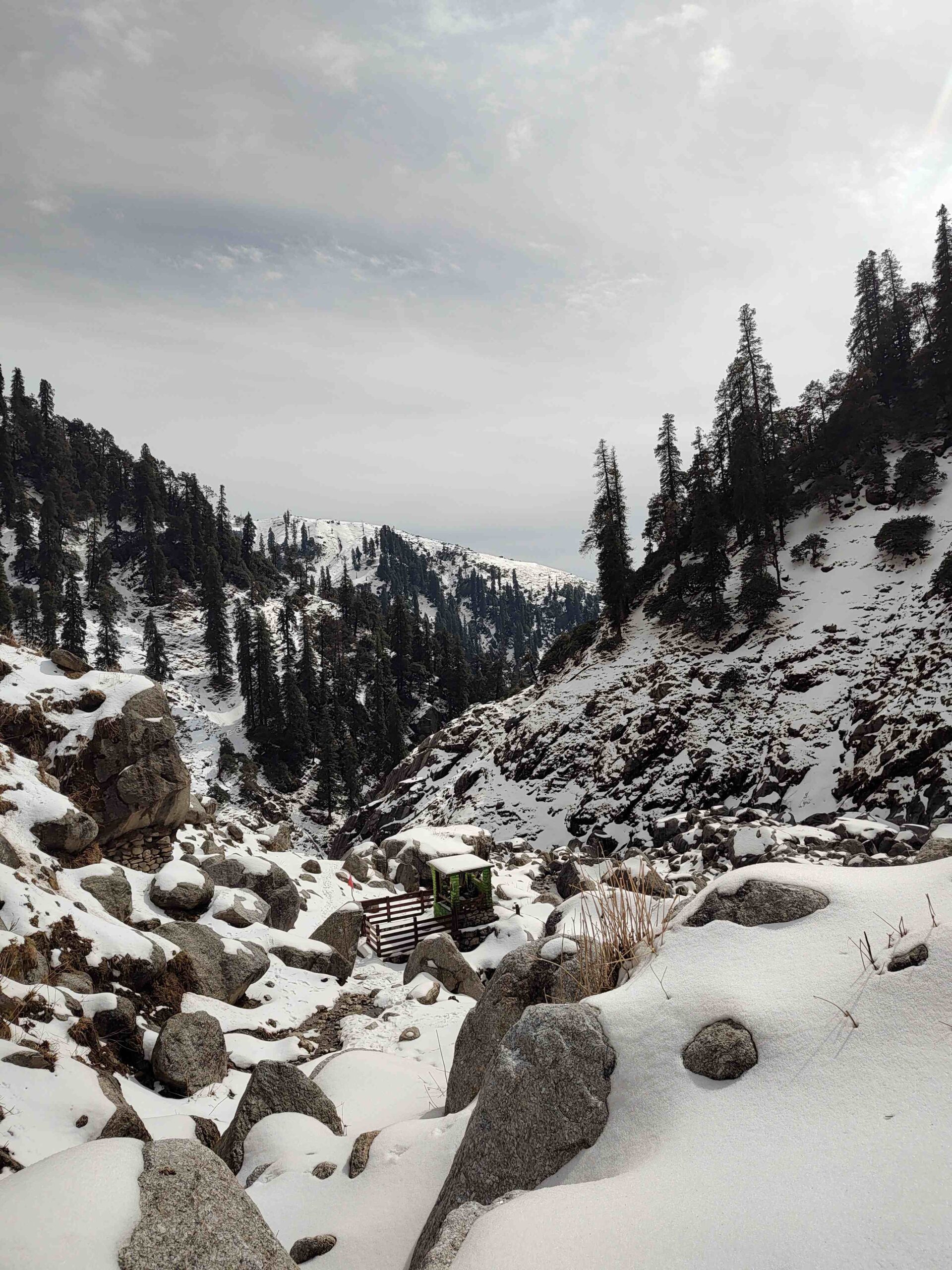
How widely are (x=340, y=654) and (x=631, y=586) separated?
194 feet

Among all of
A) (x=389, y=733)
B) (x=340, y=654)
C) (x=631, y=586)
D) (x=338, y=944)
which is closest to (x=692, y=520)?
(x=631, y=586)

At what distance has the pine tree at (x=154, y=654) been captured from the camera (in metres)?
79.0

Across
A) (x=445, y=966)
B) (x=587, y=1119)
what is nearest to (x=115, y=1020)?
(x=445, y=966)

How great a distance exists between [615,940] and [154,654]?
85920mm

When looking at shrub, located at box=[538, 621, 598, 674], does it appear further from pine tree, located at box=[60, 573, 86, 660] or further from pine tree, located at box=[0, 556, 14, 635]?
pine tree, located at box=[0, 556, 14, 635]

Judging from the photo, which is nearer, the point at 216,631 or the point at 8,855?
the point at 8,855

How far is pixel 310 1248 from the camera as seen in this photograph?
3865 millimetres

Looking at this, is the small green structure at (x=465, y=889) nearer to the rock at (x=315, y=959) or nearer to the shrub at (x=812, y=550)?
the rock at (x=315, y=959)

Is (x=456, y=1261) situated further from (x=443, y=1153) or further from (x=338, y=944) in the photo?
(x=338, y=944)

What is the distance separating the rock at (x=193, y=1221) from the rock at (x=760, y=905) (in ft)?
10.6

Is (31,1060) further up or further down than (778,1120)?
further down

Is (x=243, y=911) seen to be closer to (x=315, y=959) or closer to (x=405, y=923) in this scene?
(x=315, y=959)

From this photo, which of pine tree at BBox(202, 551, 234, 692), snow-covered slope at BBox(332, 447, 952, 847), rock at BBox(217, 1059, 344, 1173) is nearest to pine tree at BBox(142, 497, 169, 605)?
pine tree at BBox(202, 551, 234, 692)

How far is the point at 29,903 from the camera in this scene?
879 cm
